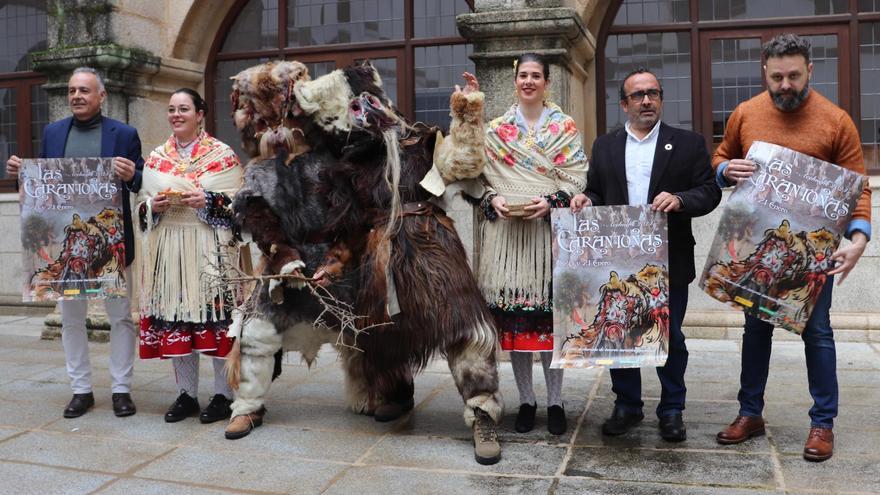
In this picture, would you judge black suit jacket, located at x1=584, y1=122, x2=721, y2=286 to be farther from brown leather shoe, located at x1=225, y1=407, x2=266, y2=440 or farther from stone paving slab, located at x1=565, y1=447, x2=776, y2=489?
brown leather shoe, located at x1=225, y1=407, x2=266, y2=440

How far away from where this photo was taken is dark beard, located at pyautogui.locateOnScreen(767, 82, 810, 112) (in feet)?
12.3

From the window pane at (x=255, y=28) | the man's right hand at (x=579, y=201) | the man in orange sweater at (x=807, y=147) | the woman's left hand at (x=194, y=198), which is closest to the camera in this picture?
the man in orange sweater at (x=807, y=147)

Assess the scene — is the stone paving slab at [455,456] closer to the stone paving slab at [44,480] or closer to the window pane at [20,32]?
the stone paving slab at [44,480]

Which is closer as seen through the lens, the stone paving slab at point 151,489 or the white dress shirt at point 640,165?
the stone paving slab at point 151,489

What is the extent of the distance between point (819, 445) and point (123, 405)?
3650 mm

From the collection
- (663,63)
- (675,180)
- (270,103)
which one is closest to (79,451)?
(270,103)

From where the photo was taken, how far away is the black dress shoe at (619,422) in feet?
14.0

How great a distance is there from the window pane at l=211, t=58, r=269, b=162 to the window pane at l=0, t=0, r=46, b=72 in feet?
7.23

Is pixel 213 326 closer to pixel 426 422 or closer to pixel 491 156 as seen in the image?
pixel 426 422

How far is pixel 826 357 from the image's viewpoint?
12.7 ft

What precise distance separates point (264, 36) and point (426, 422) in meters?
4.65

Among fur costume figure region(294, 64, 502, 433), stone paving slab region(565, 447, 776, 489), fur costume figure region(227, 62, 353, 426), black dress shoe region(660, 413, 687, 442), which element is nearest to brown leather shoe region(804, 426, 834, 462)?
stone paving slab region(565, 447, 776, 489)

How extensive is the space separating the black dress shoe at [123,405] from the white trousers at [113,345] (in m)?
0.03

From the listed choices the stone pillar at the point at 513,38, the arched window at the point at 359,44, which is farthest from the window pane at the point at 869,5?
the arched window at the point at 359,44
